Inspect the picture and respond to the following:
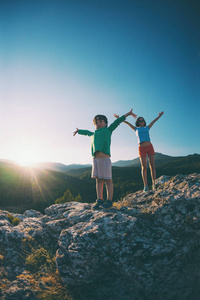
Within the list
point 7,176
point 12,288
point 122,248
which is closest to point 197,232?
point 122,248

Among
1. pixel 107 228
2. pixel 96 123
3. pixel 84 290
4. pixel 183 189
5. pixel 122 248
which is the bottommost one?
pixel 84 290

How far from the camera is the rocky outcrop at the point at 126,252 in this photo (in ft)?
9.80

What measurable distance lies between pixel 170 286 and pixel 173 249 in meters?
0.67

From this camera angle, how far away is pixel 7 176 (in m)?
72.1

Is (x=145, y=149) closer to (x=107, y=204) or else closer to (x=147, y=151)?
(x=147, y=151)

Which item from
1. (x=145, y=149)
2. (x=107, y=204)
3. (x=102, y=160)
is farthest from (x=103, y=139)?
(x=145, y=149)

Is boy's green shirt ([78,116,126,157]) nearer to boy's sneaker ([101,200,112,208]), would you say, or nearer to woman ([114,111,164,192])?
boy's sneaker ([101,200,112,208])

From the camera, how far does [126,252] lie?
3.42 m

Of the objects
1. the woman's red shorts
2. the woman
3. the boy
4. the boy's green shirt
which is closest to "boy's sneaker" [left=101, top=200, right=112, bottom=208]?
the boy

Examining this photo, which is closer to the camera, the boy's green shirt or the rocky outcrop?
the rocky outcrop

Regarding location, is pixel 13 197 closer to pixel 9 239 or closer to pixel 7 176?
pixel 7 176

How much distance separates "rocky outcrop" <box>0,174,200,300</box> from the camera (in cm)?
299

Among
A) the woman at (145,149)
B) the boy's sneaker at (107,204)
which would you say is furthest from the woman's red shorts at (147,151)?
the boy's sneaker at (107,204)

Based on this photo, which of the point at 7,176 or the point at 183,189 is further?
the point at 7,176
